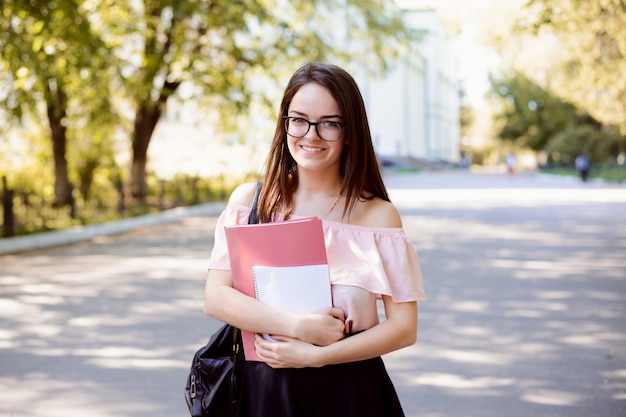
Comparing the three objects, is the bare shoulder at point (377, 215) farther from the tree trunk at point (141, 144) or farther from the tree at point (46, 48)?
the tree trunk at point (141, 144)

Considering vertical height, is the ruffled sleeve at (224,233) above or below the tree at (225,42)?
below

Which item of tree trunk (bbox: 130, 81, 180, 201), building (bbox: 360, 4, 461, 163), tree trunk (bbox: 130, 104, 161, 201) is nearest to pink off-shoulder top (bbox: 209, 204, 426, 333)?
tree trunk (bbox: 130, 81, 180, 201)

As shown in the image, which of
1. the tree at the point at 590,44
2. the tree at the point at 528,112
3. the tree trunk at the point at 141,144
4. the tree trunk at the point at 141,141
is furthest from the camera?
the tree at the point at 528,112

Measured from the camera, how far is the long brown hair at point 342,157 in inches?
100

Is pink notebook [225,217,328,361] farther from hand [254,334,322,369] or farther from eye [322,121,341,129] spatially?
eye [322,121,341,129]

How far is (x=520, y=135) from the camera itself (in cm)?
7925

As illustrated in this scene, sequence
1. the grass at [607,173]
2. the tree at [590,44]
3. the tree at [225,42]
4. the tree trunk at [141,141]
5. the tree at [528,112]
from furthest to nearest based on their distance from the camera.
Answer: the tree at [528,112], the grass at [607,173], the tree trunk at [141,141], the tree at [225,42], the tree at [590,44]

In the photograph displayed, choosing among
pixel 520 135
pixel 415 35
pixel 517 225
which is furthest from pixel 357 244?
pixel 520 135

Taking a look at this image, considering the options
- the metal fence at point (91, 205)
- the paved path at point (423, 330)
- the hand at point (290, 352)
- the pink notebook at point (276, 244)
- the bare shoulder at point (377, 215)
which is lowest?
the paved path at point (423, 330)

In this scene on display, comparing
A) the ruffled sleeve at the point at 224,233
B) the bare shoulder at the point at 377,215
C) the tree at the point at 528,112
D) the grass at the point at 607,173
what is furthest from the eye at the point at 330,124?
the tree at the point at 528,112

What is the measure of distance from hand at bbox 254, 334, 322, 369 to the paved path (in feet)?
10.3

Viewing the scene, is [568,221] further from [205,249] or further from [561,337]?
[561,337]

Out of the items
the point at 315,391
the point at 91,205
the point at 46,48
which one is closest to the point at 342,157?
the point at 315,391

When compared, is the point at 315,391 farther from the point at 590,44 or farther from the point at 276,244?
the point at 590,44
